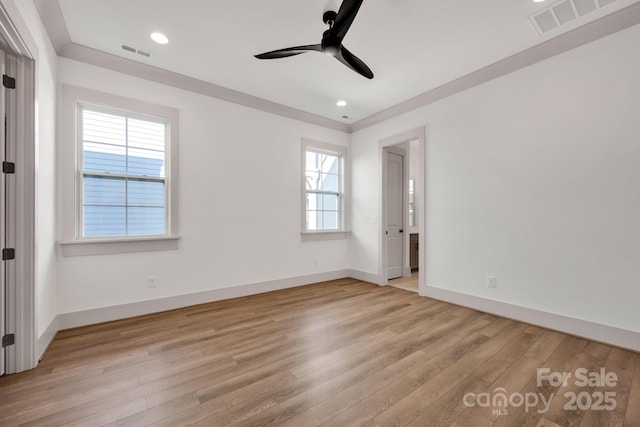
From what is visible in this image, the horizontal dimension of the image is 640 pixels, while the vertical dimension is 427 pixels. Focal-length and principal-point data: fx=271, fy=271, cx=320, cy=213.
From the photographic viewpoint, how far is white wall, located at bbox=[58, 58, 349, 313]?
9.72 feet

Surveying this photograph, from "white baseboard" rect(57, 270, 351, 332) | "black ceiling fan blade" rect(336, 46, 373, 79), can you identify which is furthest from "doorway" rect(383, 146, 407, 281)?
"black ceiling fan blade" rect(336, 46, 373, 79)

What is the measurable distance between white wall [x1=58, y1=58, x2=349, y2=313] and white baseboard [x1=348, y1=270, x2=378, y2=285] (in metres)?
0.72

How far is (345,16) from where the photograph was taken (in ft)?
6.55

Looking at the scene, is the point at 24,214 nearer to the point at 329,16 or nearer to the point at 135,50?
the point at 135,50

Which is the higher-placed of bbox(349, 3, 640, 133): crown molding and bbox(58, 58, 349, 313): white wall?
bbox(349, 3, 640, 133): crown molding

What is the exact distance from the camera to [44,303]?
2391mm

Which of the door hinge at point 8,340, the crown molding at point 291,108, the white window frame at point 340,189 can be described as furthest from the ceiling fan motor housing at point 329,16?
the door hinge at point 8,340

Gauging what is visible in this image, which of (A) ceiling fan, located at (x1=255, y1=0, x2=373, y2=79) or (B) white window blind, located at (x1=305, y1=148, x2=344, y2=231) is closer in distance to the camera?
(A) ceiling fan, located at (x1=255, y1=0, x2=373, y2=79)

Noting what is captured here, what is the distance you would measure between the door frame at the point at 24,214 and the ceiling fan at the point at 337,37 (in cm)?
181

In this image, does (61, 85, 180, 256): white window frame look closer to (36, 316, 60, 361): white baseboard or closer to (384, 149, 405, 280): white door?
(36, 316, 60, 361): white baseboard

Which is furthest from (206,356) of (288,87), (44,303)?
(288,87)

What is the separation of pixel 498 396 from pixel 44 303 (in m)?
3.66

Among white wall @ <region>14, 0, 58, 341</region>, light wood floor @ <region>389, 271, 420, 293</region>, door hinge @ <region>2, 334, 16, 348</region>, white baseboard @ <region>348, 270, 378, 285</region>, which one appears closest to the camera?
door hinge @ <region>2, 334, 16, 348</region>

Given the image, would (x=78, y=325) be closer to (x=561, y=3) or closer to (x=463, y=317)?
(x=463, y=317)
